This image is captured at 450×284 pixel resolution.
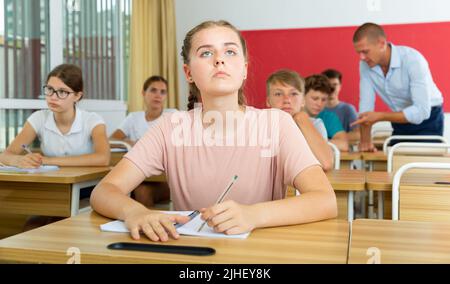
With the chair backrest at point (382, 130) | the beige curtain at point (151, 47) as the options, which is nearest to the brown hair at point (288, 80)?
the chair backrest at point (382, 130)

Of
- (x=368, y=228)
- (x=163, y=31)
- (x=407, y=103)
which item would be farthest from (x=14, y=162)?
(x=163, y=31)

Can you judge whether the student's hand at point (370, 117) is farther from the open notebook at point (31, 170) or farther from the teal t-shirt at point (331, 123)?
the open notebook at point (31, 170)

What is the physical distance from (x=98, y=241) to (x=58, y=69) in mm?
2024

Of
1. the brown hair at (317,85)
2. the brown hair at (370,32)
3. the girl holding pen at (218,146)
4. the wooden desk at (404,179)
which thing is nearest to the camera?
the girl holding pen at (218,146)

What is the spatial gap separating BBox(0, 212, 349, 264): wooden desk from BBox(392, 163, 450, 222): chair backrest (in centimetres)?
70

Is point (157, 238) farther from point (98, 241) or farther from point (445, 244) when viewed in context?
point (445, 244)

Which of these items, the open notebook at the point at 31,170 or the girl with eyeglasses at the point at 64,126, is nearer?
the open notebook at the point at 31,170

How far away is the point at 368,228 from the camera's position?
43.6 inches

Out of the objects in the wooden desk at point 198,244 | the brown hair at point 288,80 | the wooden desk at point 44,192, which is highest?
the brown hair at point 288,80

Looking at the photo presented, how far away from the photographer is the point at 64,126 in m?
2.88

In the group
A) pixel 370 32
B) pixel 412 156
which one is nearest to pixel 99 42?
pixel 370 32

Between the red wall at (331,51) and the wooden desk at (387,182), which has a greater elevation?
the red wall at (331,51)

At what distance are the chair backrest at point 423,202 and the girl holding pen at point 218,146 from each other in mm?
484

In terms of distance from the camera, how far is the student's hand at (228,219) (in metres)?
1.03
